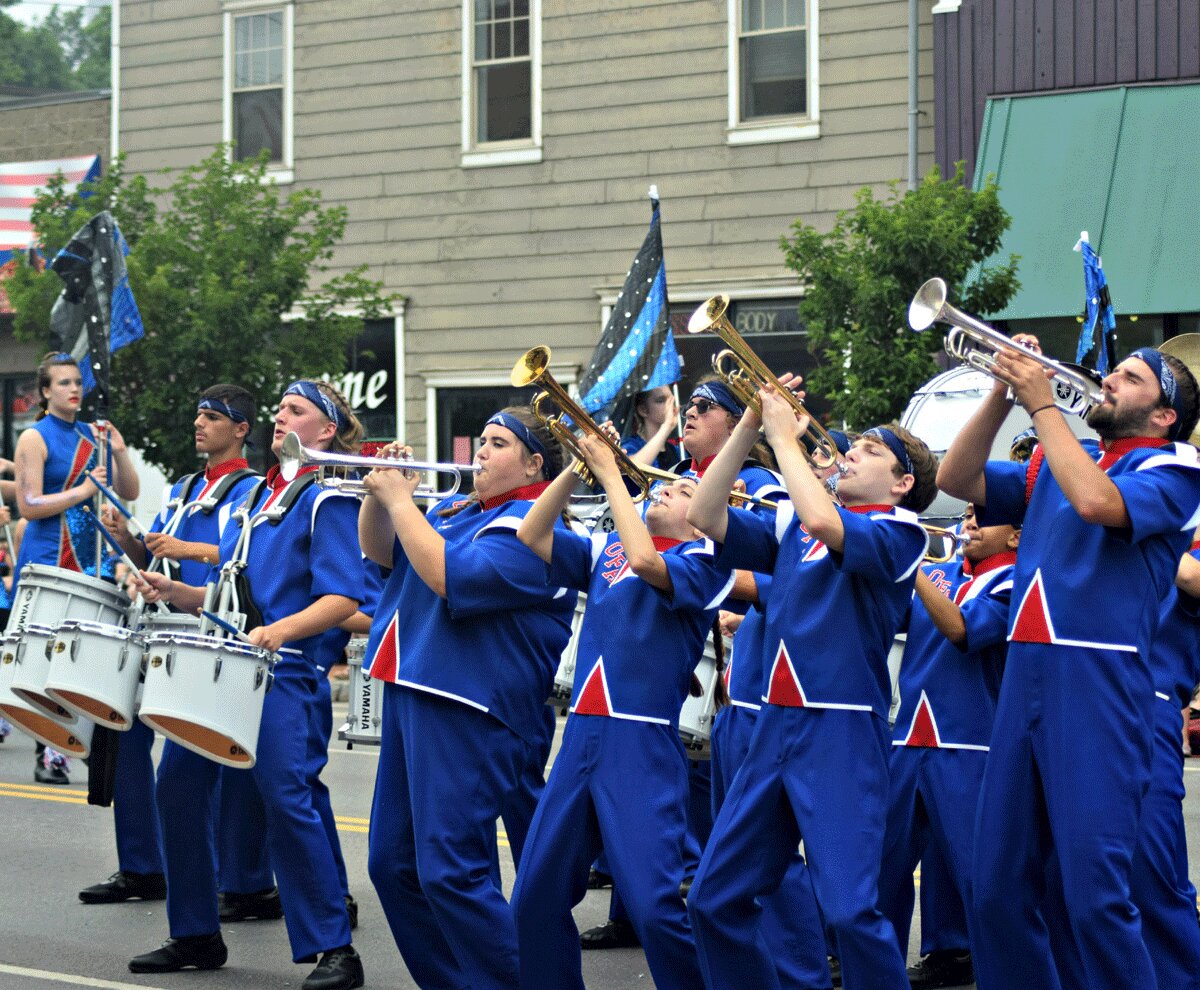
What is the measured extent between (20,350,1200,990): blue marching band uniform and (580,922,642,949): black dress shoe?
1095mm

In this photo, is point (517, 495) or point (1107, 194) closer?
point (517, 495)

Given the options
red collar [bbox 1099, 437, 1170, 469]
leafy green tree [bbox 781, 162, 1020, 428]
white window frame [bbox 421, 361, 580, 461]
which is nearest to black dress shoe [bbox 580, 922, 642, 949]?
red collar [bbox 1099, 437, 1170, 469]

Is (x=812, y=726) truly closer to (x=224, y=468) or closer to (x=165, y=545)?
(x=165, y=545)

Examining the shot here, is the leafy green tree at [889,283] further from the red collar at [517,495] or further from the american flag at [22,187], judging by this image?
the american flag at [22,187]

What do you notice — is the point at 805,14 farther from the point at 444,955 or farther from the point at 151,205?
the point at 444,955

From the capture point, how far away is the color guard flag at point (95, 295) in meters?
9.62

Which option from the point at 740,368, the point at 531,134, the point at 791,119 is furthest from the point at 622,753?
the point at 531,134

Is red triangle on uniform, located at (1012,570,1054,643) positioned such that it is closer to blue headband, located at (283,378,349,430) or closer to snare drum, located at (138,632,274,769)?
snare drum, located at (138,632,274,769)

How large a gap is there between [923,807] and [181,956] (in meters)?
2.75

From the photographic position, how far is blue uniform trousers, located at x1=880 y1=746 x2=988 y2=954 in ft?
21.3

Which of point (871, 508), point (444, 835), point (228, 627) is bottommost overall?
point (444, 835)

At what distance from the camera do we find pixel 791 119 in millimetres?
19281

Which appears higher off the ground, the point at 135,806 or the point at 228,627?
the point at 228,627

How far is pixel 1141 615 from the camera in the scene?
17.3 ft
